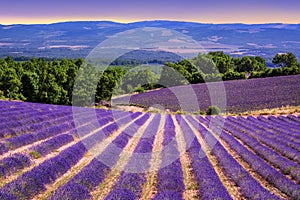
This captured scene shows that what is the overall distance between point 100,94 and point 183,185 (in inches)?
1883

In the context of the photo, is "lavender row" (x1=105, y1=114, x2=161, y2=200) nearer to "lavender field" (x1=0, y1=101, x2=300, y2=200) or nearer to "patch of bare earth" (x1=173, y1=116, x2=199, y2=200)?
"lavender field" (x1=0, y1=101, x2=300, y2=200)

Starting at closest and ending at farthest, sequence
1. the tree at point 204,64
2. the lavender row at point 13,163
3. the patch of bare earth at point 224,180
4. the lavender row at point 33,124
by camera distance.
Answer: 1. the lavender row at point 13,163
2. the patch of bare earth at point 224,180
3. the lavender row at point 33,124
4. the tree at point 204,64

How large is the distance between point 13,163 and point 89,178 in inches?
89.5

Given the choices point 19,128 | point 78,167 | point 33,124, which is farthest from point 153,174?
point 33,124

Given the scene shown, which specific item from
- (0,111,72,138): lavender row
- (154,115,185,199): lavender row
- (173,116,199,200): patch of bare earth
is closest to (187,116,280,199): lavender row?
(173,116,199,200): patch of bare earth

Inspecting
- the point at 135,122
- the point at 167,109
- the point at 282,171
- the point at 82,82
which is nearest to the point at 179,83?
the point at 82,82

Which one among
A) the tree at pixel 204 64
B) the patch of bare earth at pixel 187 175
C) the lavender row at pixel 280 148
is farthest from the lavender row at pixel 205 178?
the tree at pixel 204 64

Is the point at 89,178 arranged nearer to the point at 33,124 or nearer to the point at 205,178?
the point at 205,178

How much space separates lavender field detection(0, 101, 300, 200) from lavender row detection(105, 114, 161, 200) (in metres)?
0.03

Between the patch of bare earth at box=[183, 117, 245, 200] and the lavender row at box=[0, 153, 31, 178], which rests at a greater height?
the lavender row at box=[0, 153, 31, 178]

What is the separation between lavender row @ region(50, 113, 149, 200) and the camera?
7426 mm

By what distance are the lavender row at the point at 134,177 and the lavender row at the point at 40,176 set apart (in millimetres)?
1777

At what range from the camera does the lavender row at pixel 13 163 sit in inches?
341

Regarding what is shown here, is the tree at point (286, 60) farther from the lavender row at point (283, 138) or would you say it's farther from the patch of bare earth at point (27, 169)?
the patch of bare earth at point (27, 169)
